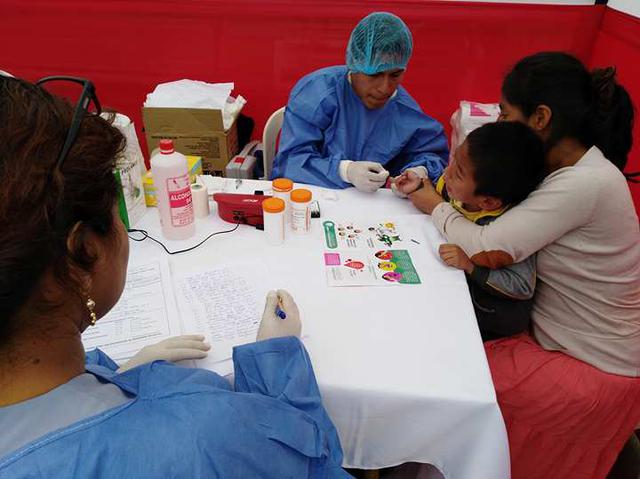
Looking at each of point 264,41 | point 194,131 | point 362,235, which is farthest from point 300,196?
point 264,41

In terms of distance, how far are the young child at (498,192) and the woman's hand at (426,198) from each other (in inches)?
4.7

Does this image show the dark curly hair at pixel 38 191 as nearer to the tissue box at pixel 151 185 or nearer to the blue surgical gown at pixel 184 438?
the blue surgical gown at pixel 184 438

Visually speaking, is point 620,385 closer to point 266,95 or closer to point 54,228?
point 54,228

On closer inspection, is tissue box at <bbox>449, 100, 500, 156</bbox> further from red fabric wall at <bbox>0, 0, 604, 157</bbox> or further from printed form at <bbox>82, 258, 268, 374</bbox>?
printed form at <bbox>82, 258, 268, 374</bbox>

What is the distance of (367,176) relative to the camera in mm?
1504

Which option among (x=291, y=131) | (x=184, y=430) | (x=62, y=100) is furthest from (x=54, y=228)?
(x=291, y=131)

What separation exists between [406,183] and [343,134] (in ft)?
1.53

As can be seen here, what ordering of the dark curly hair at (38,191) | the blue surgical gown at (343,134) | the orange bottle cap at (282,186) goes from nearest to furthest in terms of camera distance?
1. the dark curly hair at (38,191)
2. the orange bottle cap at (282,186)
3. the blue surgical gown at (343,134)

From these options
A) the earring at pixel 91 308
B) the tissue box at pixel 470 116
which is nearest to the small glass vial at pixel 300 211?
the earring at pixel 91 308

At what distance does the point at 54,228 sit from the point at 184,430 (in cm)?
27

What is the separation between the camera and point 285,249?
123 cm

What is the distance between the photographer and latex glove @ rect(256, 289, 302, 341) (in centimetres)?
90

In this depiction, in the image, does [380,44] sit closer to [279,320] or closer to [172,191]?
[172,191]

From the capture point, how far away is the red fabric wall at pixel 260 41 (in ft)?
8.16
